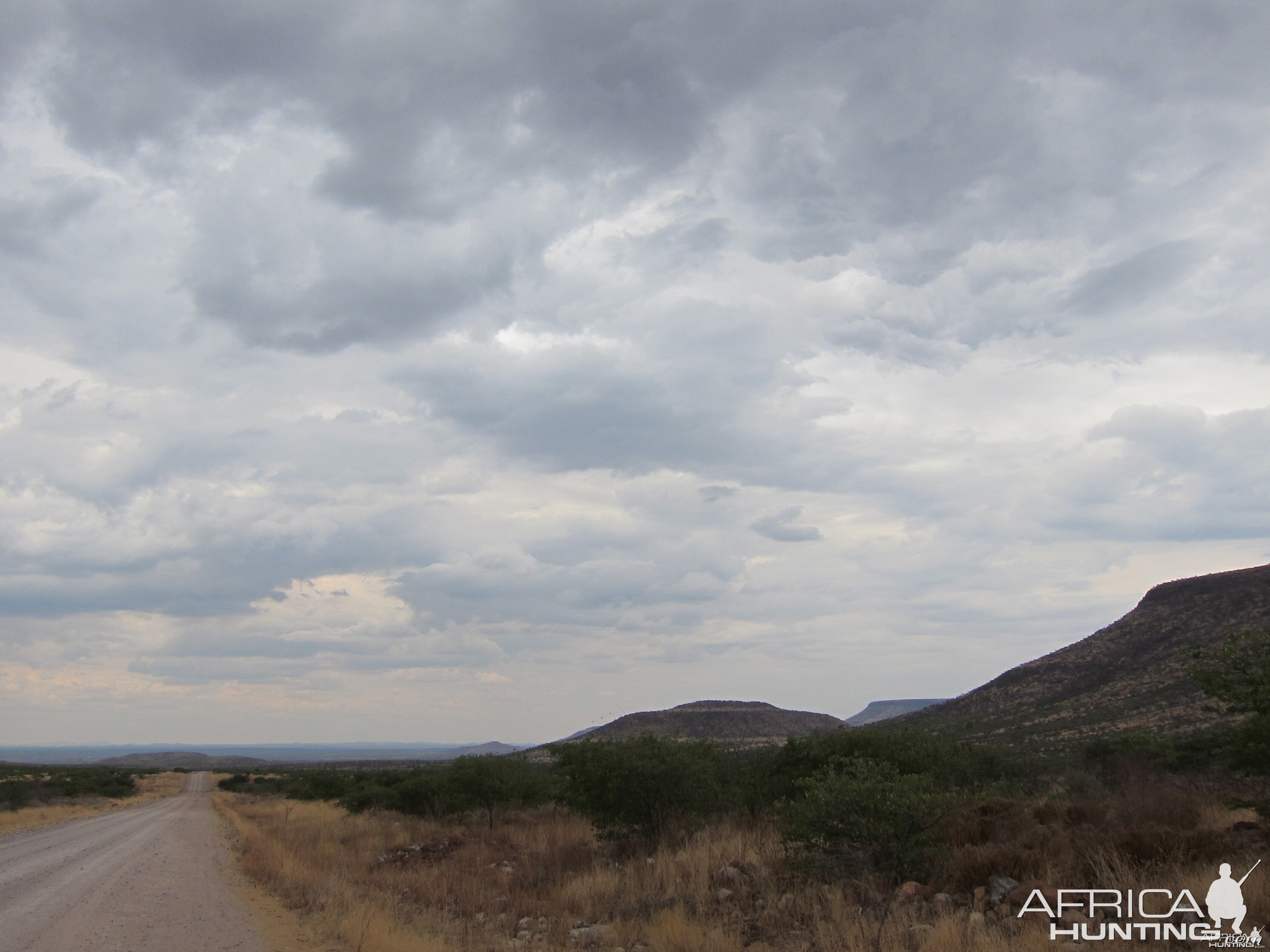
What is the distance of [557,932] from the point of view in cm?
1286

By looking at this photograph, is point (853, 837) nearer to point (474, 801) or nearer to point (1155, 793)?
point (1155, 793)

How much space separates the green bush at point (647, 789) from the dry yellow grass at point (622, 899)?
820mm

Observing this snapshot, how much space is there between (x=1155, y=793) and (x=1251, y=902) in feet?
26.8

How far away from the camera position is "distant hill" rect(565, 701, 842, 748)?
117m

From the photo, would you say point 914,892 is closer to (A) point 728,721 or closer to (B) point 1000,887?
(B) point 1000,887

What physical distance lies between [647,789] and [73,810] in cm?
5646

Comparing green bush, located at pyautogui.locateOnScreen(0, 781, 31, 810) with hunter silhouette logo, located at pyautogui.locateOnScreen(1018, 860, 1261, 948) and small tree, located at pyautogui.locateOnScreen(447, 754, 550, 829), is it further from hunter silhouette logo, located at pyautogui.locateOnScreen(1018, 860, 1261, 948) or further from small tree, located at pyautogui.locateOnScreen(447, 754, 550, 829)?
hunter silhouette logo, located at pyautogui.locateOnScreen(1018, 860, 1261, 948)

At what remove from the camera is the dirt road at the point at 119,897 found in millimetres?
12125

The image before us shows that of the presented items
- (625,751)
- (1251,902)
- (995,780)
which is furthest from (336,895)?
(995,780)

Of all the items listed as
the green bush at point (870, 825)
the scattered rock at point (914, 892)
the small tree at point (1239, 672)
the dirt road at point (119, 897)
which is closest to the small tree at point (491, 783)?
the dirt road at point (119, 897)

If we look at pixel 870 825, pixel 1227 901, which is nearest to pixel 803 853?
pixel 870 825

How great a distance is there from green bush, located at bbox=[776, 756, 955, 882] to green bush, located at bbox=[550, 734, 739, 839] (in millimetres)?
8475

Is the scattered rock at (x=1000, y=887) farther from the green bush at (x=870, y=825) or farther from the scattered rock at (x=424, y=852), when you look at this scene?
the scattered rock at (x=424, y=852)

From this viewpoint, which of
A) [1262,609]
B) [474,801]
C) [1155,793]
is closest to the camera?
[1155,793]
